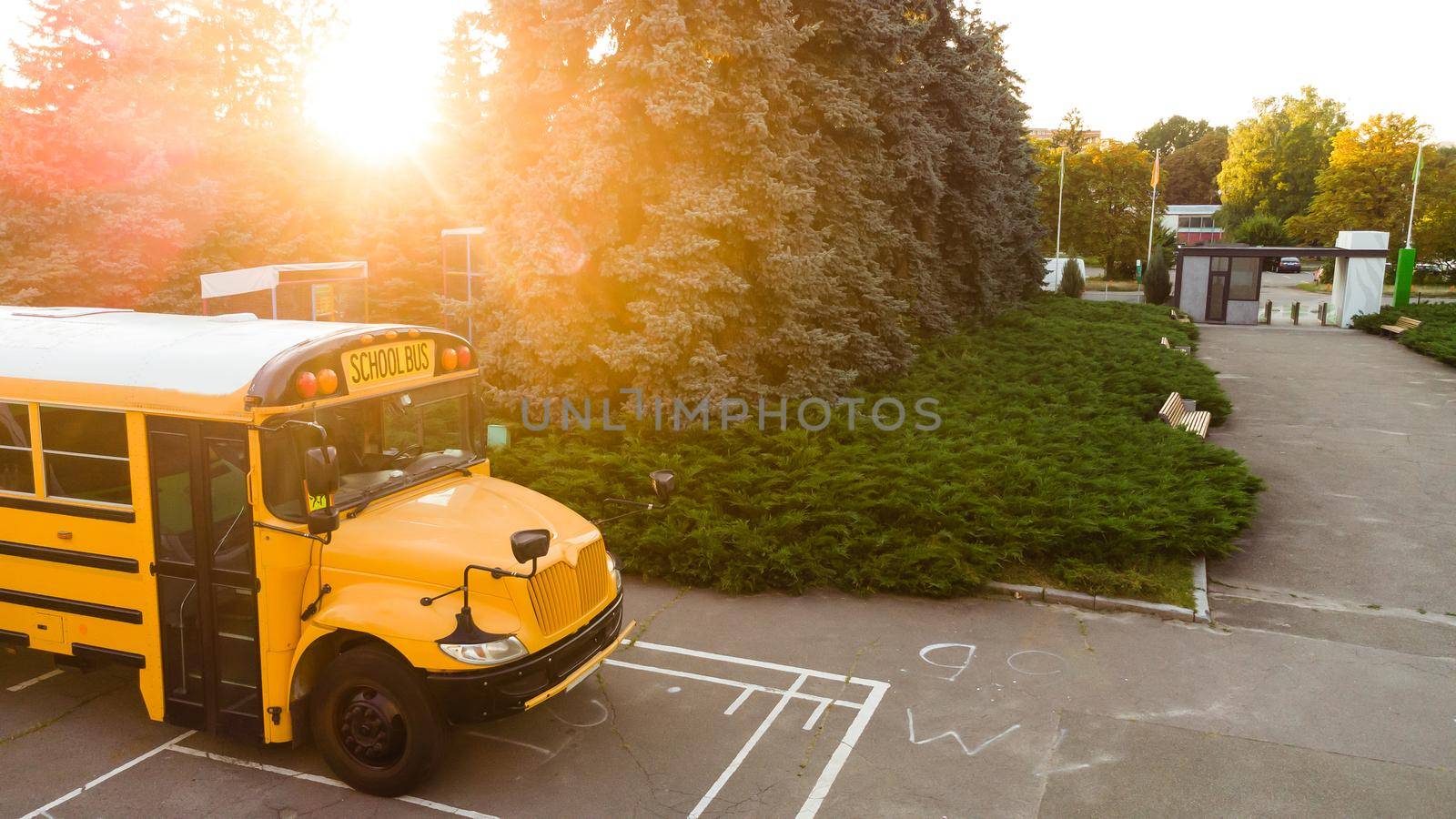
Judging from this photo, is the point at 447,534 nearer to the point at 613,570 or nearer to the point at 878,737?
the point at 613,570

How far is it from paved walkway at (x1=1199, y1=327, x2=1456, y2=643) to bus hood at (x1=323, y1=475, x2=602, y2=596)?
762 cm

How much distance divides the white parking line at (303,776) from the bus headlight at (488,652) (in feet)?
3.46

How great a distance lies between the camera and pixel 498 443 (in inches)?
299

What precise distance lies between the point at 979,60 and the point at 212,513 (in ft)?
97.1

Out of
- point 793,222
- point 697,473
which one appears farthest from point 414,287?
point 697,473

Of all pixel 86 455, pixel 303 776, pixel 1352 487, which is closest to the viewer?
pixel 303 776

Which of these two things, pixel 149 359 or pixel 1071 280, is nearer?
pixel 149 359

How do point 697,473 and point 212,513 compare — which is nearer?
point 212,513

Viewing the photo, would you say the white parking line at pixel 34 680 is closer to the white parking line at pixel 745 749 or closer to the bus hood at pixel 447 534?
the bus hood at pixel 447 534

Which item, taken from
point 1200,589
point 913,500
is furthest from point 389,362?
point 1200,589

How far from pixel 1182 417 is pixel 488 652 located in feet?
52.9

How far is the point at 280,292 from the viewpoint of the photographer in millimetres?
18641

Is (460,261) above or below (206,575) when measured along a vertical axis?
above

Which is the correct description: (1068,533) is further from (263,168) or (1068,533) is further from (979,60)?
(263,168)
